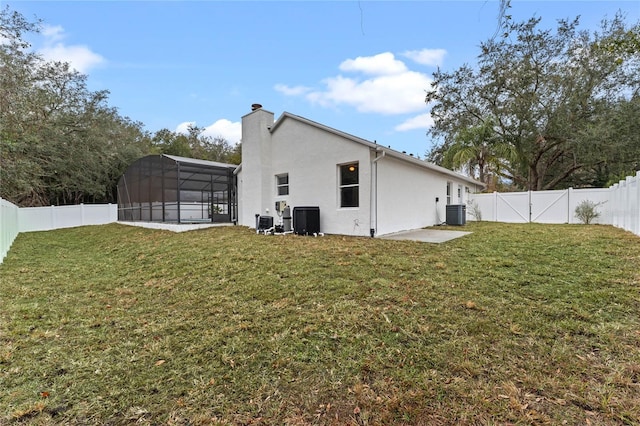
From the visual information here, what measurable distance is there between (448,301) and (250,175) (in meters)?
9.46

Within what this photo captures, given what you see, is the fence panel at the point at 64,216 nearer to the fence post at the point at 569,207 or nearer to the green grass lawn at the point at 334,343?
the green grass lawn at the point at 334,343

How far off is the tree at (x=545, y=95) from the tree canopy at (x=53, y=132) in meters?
21.2

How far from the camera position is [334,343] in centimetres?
292

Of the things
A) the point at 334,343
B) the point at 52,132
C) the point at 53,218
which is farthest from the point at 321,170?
the point at 53,218

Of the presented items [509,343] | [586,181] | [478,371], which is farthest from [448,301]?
[586,181]

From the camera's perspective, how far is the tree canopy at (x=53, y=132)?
11555mm

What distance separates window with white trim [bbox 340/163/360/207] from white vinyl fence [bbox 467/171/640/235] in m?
7.52

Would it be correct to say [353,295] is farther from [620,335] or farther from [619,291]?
[619,291]

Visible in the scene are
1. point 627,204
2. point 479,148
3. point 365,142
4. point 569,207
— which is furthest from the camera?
point 479,148

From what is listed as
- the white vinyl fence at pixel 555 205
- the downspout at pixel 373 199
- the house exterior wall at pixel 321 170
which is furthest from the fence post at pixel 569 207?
the house exterior wall at pixel 321 170

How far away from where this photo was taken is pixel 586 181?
62.5 ft

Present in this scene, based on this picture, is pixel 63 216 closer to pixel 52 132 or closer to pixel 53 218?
pixel 53 218

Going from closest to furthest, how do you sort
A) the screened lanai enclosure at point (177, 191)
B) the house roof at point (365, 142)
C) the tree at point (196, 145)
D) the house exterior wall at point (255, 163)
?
1. the house roof at point (365, 142)
2. the house exterior wall at point (255, 163)
3. the screened lanai enclosure at point (177, 191)
4. the tree at point (196, 145)

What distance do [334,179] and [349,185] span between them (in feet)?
1.77
